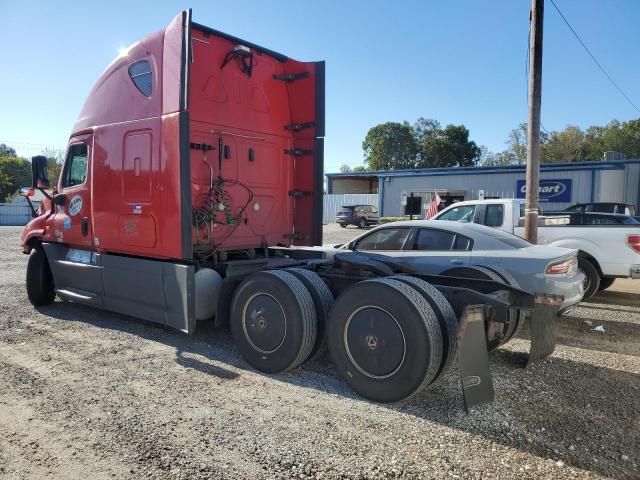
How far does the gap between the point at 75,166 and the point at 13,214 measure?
125 feet

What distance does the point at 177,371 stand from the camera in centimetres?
473

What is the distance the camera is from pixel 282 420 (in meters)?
3.66

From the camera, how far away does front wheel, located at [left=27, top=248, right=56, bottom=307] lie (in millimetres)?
7324

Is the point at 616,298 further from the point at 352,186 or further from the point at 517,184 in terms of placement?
the point at 352,186

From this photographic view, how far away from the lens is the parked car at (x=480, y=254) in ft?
18.9

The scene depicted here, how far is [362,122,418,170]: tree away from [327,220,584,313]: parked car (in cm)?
6734

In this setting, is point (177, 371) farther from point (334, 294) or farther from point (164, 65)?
point (164, 65)

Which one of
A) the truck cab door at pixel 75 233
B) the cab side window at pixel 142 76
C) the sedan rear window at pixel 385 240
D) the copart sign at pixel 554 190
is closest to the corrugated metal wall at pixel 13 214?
the truck cab door at pixel 75 233

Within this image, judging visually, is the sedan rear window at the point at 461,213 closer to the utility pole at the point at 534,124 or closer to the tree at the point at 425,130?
the utility pole at the point at 534,124

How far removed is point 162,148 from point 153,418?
115 inches

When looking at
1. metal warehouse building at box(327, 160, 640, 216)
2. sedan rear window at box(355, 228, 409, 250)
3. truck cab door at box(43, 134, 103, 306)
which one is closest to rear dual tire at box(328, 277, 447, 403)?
sedan rear window at box(355, 228, 409, 250)

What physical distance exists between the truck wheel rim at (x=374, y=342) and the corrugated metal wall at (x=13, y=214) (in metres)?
41.2

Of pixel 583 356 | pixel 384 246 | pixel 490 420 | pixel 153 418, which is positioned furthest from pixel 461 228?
pixel 153 418

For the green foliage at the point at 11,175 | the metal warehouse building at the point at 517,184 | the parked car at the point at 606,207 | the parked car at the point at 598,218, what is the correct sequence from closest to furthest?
the parked car at the point at 598,218 → the parked car at the point at 606,207 → the metal warehouse building at the point at 517,184 → the green foliage at the point at 11,175
